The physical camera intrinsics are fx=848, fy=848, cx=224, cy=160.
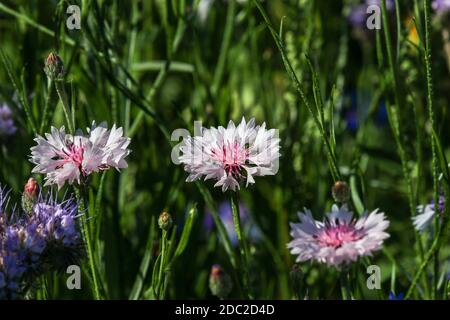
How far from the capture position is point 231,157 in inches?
27.1

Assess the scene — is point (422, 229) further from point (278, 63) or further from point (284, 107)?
point (278, 63)

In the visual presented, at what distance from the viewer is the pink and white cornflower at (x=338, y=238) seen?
0.69 m

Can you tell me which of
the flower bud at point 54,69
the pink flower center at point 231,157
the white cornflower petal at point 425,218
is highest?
the flower bud at point 54,69

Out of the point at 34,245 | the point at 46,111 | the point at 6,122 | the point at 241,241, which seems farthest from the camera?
the point at 6,122

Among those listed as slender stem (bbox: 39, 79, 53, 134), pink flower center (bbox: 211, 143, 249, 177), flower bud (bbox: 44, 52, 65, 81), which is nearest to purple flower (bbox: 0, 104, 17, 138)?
slender stem (bbox: 39, 79, 53, 134)

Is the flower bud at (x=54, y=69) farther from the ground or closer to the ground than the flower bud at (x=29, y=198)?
farther from the ground

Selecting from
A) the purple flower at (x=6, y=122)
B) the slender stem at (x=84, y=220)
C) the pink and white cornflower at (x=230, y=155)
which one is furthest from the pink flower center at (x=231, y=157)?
the purple flower at (x=6, y=122)

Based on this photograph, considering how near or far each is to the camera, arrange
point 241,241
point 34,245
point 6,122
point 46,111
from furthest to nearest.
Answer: point 6,122
point 46,111
point 241,241
point 34,245

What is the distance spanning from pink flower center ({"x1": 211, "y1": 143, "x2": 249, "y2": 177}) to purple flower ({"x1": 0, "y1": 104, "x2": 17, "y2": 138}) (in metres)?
0.41

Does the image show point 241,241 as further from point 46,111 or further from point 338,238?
point 46,111

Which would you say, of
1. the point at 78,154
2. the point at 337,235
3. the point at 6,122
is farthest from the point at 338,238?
the point at 6,122

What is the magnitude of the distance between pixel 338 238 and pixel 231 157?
115 millimetres

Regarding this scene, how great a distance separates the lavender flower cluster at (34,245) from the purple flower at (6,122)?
322 millimetres

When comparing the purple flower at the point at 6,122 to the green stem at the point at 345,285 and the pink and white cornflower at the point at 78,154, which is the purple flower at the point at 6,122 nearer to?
the pink and white cornflower at the point at 78,154
